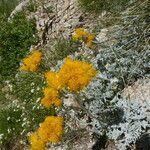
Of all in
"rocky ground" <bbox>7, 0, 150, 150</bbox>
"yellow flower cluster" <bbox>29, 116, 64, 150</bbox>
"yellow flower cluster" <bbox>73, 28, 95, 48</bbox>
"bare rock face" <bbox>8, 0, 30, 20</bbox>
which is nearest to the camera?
"yellow flower cluster" <bbox>29, 116, 64, 150</bbox>

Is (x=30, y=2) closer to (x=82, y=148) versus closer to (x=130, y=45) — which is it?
(x=130, y=45)

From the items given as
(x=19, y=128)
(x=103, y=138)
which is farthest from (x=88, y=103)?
(x=19, y=128)

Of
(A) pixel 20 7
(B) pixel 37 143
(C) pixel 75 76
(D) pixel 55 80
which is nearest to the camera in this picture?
(C) pixel 75 76

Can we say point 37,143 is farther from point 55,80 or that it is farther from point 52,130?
point 55,80

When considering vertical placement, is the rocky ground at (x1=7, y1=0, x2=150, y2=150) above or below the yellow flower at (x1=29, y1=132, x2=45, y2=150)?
above

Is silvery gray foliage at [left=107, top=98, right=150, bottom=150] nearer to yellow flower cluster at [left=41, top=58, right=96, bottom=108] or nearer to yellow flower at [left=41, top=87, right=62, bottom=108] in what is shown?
yellow flower at [left=41, top=87, right=62, bottom=108]

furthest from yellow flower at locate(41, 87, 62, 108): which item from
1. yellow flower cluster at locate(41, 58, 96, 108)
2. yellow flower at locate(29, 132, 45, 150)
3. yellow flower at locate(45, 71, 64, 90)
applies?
yellow flower cluster at locate(41, 58, 96, 108)

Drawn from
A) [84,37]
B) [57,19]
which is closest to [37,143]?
[84,37]

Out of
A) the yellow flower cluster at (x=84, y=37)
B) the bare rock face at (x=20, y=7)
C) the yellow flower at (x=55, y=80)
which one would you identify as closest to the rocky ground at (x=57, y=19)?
the bare rock face at (x=20, y=7)
